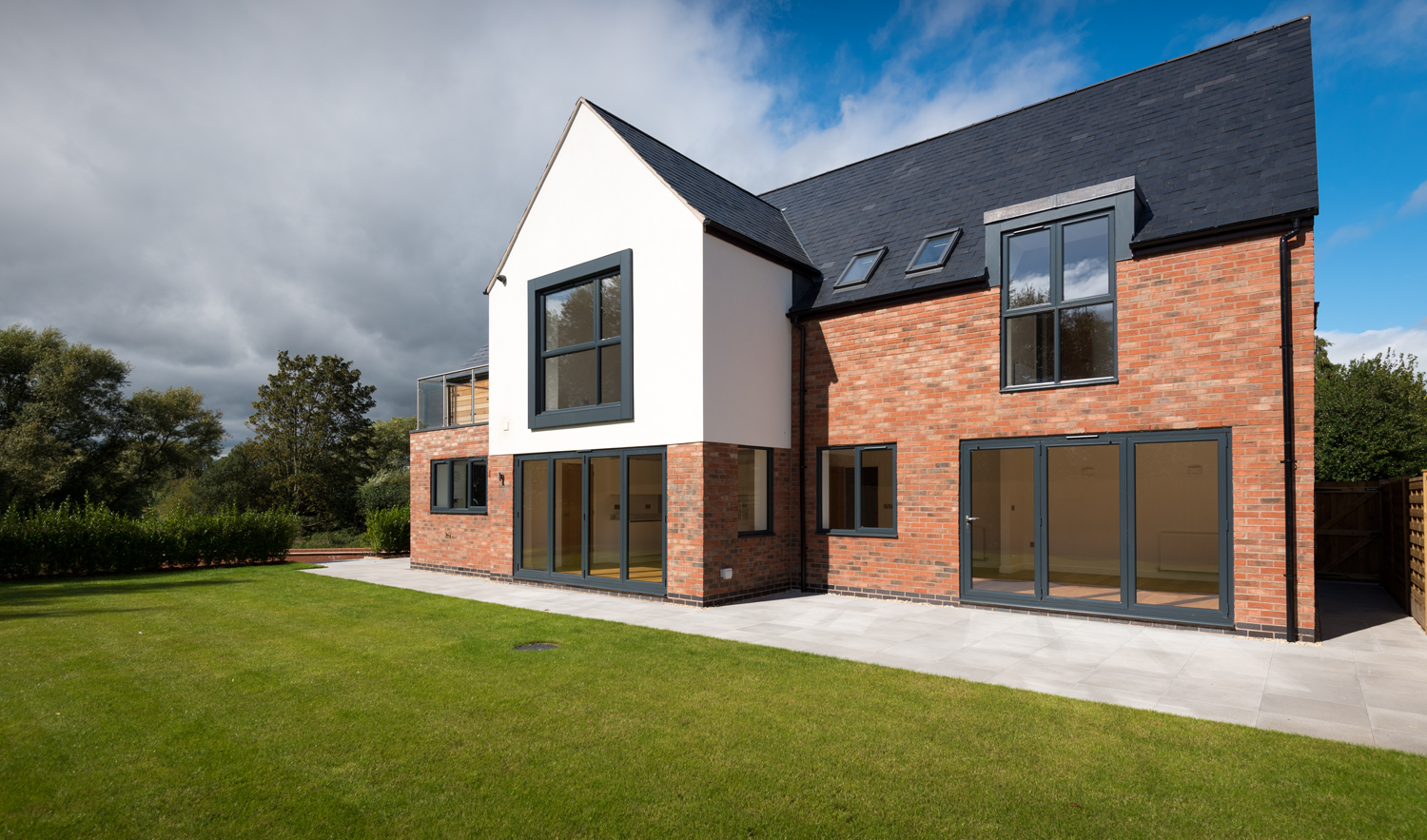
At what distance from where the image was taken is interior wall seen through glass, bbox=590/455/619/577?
10773 mm

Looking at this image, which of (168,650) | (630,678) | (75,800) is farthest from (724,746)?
(168,650)

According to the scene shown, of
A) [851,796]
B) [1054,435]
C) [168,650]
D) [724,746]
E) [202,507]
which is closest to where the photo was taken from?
[851,796]

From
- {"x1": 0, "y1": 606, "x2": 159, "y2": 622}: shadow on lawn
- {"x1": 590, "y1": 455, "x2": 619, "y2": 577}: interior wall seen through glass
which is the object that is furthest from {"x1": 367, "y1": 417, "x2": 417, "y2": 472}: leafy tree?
{"x1": 590, "y1": 455, "x2": 619, "y2": 577}: interior wall seen through glass

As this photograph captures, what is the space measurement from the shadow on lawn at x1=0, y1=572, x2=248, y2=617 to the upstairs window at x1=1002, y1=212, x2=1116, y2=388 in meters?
13.5

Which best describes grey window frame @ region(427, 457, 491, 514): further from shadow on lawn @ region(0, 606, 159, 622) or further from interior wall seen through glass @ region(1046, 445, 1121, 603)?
interior wall seen through glass @ region(1046, 445, 1121, 603)

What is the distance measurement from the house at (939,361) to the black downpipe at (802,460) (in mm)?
47

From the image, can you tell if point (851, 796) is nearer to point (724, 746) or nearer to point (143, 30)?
point (724, 746)

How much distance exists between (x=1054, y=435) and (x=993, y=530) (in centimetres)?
473

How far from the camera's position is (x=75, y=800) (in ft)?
10.4

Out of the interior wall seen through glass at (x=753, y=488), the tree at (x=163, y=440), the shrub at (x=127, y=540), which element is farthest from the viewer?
the tree at (x=163, y=440)

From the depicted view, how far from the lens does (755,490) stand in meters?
10.3

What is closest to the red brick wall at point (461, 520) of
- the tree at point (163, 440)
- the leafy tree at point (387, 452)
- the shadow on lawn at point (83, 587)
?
the shadow on lawn at point (83, 587)

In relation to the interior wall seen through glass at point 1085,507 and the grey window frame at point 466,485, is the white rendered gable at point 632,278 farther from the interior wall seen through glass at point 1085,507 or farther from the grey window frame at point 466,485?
the interior wall seen through glass at point 1085,507

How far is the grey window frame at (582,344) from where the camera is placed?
10.2m
